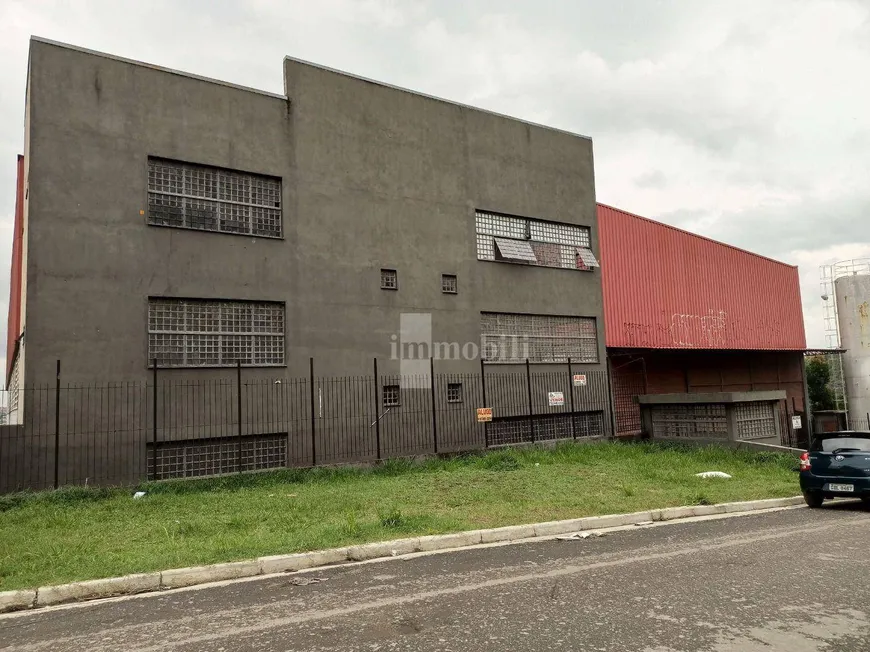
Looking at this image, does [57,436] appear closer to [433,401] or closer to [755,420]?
[433,401]

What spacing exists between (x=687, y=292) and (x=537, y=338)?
353 inches

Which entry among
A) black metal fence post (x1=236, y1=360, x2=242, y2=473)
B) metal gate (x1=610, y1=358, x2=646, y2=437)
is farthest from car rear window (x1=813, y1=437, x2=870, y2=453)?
black metal fence post (x1=236, y1=360, x2=242, y2=473)

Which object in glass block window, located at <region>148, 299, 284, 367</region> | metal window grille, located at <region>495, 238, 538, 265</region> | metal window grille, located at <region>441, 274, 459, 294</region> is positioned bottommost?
glass block window, located at <region>148, 299, 284, 367</region>

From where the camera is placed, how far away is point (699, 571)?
6301 mm

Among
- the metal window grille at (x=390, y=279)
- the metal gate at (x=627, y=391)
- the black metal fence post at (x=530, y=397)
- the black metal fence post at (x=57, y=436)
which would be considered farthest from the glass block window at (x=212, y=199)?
the metal gate at (x=627, y=391)

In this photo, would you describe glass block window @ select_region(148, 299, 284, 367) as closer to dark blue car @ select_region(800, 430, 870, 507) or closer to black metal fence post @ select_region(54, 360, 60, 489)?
A: black metal fence post @ select_region(54, 360, 60, 489)

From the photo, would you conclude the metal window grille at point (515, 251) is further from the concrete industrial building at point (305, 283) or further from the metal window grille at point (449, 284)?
the metal window grille at point (449, 284)

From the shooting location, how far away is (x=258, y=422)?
48.6 feet

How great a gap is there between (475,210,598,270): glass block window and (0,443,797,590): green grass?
6566 millimetres

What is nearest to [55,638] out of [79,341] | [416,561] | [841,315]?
[416,561]

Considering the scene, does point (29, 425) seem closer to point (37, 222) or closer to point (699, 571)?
point (37, 222)

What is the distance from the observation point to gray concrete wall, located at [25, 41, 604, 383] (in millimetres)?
13250

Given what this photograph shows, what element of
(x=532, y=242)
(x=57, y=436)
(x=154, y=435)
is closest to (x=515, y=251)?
(x=532, y=242)

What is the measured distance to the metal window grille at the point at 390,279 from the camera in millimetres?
17516
